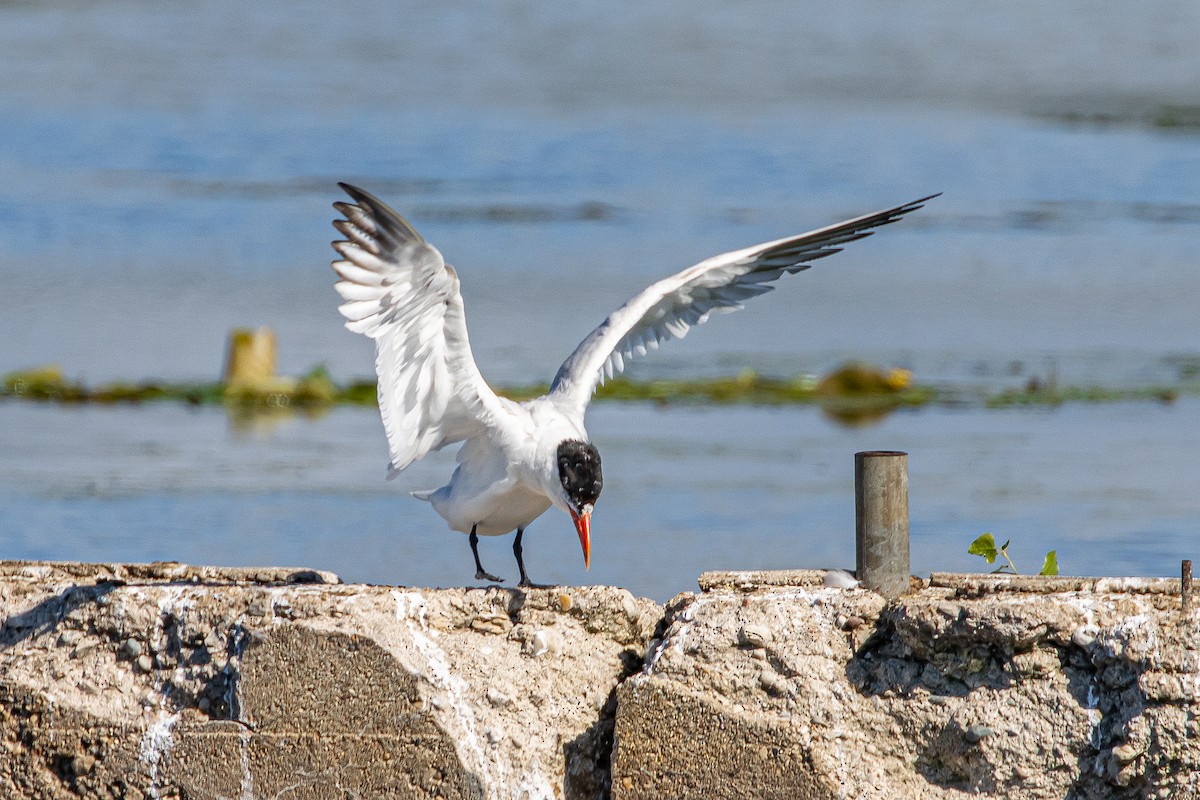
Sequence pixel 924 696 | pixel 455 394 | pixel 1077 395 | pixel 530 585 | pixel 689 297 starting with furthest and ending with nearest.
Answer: pixel 1077 395
pixel 689 297
pixel 455 394
pixel 530 585
pixel 924 696

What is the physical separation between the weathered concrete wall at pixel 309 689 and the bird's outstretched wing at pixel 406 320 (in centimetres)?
78

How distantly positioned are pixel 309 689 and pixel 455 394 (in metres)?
1.14

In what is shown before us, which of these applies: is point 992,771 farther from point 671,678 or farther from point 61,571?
point 61,571

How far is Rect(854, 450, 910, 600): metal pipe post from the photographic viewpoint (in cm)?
488

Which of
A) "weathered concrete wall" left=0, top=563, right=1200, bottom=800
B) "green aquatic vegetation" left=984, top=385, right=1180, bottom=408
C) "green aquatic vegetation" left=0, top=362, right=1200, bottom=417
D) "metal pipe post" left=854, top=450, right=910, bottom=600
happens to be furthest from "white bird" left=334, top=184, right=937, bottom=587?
Result: "green aquatic vegetation" left=984, top=385, right=1180, bottom=408

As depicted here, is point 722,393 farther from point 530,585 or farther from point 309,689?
point 309,689

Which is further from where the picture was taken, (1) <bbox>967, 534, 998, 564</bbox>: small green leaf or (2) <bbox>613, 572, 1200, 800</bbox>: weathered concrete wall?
(1) <bbox>967, 534, 998, 564</bbox>: small green leaf

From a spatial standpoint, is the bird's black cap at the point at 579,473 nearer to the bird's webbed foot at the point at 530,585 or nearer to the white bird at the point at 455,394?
the white bird at the point at 455,394

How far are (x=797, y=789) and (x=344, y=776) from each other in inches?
48.8

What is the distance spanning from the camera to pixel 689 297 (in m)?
6.65

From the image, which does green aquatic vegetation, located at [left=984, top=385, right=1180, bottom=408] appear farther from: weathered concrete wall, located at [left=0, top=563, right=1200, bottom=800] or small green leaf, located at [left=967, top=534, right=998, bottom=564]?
weathered concrete wall, located at [left=0, top=563, right=1200, bottom=800]

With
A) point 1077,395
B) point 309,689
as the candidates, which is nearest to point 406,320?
point 309,689

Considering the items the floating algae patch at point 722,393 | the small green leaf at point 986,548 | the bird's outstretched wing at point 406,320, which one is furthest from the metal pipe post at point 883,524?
the floating algae patch at point 722,393

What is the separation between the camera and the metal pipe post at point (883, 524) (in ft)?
16.0
